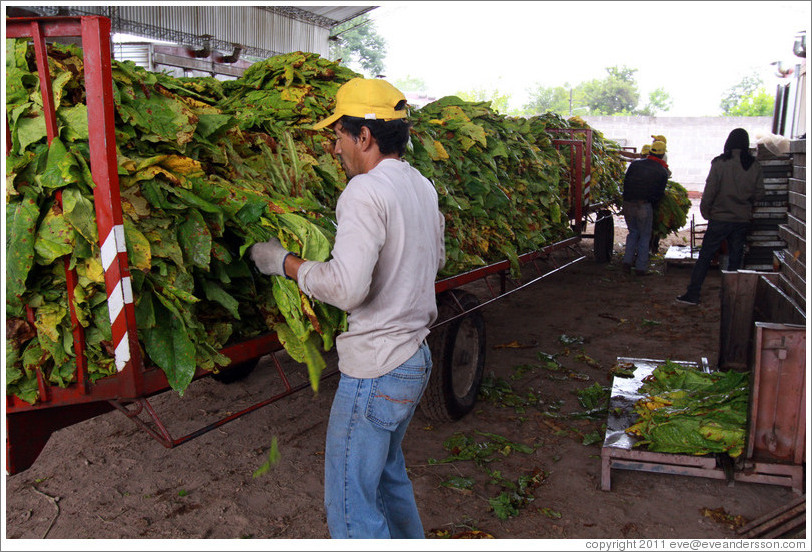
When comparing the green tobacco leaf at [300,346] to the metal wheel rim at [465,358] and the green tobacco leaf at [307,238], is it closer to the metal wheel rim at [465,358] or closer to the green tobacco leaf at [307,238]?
the green tobacco leaf at [307,238]

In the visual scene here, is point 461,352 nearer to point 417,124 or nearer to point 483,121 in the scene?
point 417,124

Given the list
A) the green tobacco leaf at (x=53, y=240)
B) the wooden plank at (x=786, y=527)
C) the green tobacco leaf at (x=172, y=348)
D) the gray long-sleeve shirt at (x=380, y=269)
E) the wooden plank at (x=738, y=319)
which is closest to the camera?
the gray long-sleeve shirt at (x=380, y=269)

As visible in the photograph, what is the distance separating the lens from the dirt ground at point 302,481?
11.0ft

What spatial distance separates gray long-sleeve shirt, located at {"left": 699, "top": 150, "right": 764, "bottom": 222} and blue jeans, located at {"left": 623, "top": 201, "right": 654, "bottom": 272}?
2.09 metres

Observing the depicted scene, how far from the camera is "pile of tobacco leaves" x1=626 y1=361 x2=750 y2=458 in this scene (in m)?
3.67

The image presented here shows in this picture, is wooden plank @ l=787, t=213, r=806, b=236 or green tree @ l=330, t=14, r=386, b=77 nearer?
wooden plank @ l=787, t=213, r=806, b=236

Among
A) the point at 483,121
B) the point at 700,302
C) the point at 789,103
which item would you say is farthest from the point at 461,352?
the point at 789,103

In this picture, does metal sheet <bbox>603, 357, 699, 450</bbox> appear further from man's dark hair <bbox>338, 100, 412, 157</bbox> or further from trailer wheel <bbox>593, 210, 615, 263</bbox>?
trailer wheel <bbox>593, 210, 615, 263</bbox>

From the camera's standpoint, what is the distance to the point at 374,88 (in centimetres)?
236

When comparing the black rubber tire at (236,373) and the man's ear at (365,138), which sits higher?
the man's ear at (365,138)

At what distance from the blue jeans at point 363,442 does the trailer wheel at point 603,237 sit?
909 cm

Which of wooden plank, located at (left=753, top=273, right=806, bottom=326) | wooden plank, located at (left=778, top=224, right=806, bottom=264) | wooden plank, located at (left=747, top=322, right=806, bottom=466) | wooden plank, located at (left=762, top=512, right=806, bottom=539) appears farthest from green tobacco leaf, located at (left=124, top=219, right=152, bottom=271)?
wooden plank, located at (left=778, top=224, right=806, bottom=264)

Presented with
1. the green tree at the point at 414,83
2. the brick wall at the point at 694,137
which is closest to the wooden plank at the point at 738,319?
the brick wall at the point at 694,137

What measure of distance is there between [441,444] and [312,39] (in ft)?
58.0
